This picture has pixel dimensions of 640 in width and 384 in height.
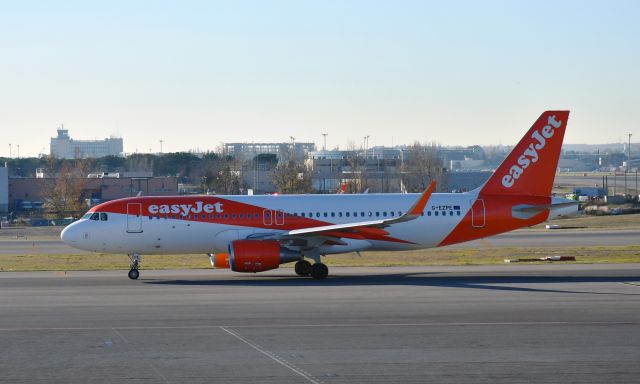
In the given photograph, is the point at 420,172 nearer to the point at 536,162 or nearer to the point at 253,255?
the point at 536,162

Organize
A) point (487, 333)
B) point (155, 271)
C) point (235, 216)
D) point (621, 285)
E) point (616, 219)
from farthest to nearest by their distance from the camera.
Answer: point (616, 219), point (155, 271), point (235, 216), point (621, 285), point (487, 333)

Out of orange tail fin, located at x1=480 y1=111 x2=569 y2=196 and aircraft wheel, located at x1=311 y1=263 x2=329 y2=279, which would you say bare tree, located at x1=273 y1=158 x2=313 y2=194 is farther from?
aircraft wheel, located at x1=311 y1=263 x2=329 y2=279

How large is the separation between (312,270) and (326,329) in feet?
39.5

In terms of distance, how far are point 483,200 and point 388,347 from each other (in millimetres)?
17272

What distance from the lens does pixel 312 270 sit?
115 ft

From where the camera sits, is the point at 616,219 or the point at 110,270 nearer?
the point at 110,270

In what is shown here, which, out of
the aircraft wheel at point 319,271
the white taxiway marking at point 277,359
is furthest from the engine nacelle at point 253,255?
the white taxiway marking at point 277,359

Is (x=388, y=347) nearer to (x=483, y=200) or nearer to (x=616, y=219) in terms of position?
(x=483, y=200)

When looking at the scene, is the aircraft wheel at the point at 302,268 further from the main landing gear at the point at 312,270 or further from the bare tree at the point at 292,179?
the bare tree at the point at 292,179

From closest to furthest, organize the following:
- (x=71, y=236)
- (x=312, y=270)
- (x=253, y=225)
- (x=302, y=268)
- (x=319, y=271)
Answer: (x=319, y=271), (x=312, y=270), (x=302, y=268), (x=71, y=236), (x=253, y=225)

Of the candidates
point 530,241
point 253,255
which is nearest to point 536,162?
point 253,255

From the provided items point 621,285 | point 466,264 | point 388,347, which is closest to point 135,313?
point 388,347

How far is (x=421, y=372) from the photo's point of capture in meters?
18.0

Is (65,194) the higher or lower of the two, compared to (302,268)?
higher
